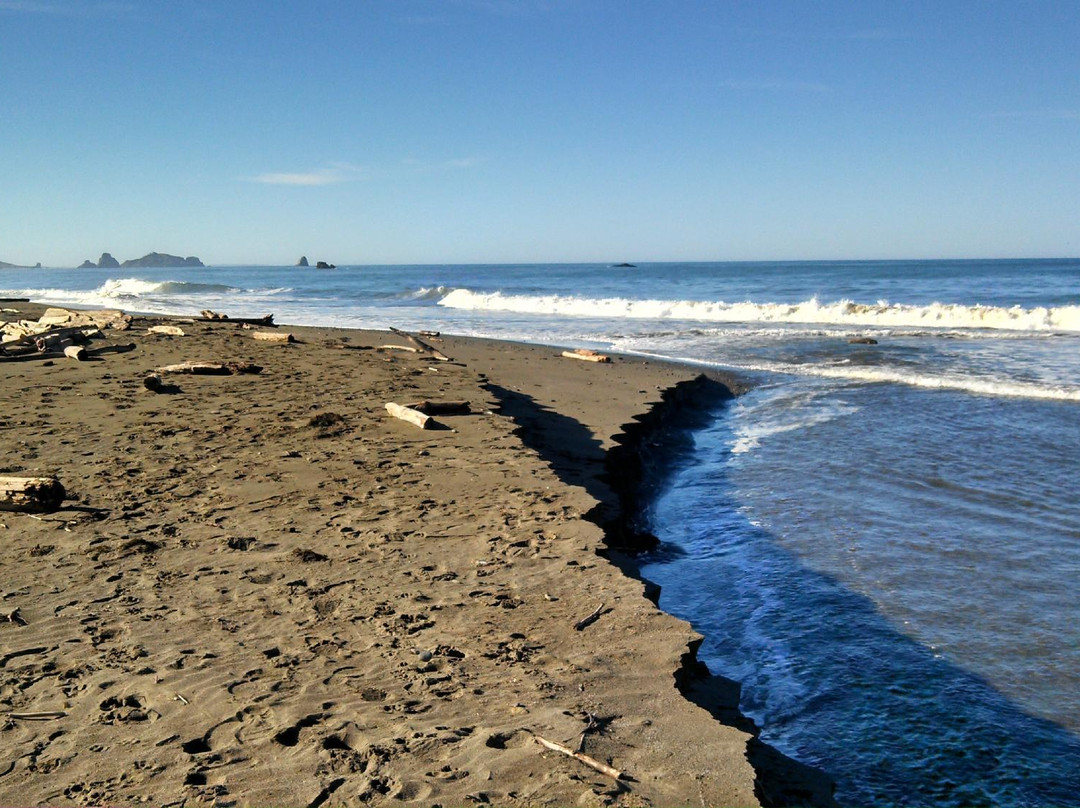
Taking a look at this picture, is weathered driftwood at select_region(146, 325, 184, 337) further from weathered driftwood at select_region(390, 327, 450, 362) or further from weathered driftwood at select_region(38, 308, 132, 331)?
weathered driftwood at select_region(390, 327, 450, 362)

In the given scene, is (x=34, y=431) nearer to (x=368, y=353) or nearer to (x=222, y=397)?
(x=222, y=397)

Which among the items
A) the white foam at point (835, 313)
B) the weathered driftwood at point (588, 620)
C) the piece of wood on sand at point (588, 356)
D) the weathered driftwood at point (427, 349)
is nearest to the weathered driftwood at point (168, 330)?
the weathered driftwood at point (427, 349)

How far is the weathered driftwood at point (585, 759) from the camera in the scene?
3.01 metres

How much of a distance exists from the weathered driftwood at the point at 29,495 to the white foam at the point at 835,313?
27.4 m

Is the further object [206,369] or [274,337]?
[274,337]

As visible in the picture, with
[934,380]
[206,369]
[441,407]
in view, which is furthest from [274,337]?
[934,380]

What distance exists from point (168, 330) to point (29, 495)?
1092 cm

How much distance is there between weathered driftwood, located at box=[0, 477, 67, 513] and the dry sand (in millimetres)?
132

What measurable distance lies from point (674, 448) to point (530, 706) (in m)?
7.59

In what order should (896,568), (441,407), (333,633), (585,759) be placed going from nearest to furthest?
(585,759), (333,633), (896,568), (441,407)

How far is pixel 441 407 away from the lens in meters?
9.30

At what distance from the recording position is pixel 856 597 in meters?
5.87

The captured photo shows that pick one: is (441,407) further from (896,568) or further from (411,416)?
(896,568)

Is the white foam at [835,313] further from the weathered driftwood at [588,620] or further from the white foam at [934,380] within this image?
the weathered driftwood at [588,620]
